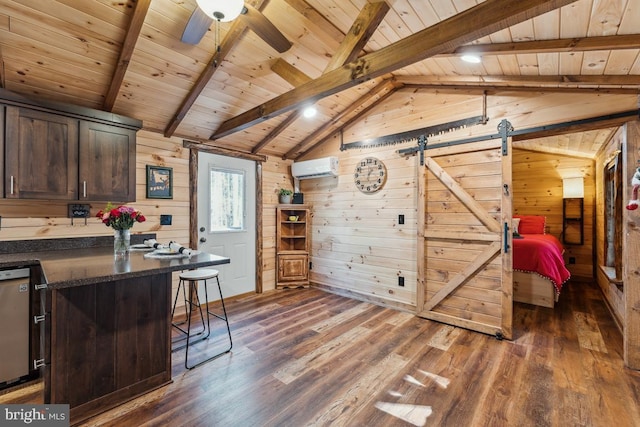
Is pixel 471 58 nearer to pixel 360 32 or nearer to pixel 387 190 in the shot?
pixel 360 32

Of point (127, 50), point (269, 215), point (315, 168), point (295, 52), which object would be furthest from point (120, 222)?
point (315, 168)

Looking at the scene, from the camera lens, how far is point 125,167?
293 cm

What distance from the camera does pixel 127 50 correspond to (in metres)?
2.27

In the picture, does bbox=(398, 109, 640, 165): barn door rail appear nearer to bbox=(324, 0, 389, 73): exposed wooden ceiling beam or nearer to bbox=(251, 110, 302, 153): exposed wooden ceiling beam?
bbox=(251, 110, 302, 153): exposed wooden ceiling beam

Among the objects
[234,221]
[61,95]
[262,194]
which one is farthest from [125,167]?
[262,194]

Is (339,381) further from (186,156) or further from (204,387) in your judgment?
(186,156)

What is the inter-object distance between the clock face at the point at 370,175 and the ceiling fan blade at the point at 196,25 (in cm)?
266

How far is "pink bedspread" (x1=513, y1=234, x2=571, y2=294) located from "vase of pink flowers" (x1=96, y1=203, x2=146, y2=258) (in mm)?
4592

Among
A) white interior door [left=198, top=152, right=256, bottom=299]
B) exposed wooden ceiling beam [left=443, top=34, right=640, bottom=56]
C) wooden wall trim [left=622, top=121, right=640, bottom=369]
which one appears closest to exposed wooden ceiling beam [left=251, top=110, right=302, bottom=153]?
white interior door [left=198, top=152, right=256, bottom=299]

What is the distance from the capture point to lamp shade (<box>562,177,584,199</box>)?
525 centimetres

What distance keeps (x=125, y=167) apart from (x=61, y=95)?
784mm

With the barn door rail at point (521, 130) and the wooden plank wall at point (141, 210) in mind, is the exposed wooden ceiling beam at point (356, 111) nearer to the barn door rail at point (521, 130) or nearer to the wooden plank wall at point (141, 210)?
the barn door rail at point (521, 130)

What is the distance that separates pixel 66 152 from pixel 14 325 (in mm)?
1454

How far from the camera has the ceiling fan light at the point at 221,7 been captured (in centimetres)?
153
